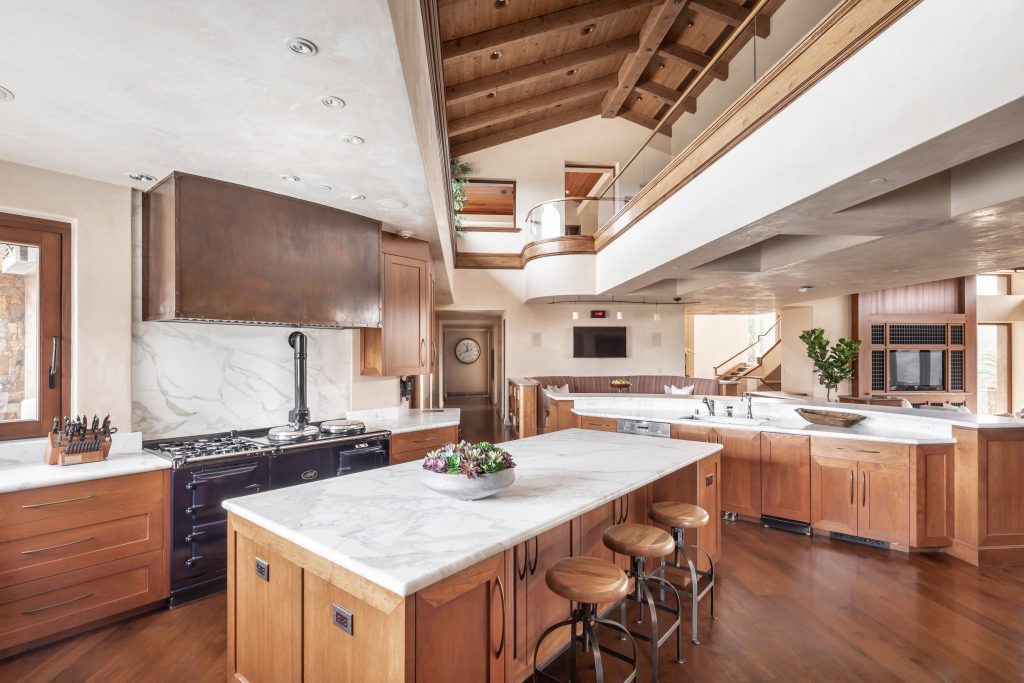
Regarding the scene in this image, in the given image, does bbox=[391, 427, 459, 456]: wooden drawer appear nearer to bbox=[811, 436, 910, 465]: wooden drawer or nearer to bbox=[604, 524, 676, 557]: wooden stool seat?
bbox=[604, 524, 676, 557]: wooden stool seat

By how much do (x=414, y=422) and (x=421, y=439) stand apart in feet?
0.72

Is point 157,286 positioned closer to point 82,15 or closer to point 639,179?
point 82,15

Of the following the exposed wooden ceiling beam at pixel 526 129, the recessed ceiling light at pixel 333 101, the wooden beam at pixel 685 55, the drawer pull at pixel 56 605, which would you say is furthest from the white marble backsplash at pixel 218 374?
the wooden beam at pixel 685 55

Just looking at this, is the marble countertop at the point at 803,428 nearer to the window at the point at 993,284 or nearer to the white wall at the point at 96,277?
the white wall at the point at 96,277

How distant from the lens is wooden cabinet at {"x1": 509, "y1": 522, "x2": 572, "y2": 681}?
2006 mm

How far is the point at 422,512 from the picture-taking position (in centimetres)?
171

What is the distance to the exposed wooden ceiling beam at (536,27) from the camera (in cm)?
591

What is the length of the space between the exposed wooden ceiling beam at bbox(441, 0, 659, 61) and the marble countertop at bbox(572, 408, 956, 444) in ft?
15.3

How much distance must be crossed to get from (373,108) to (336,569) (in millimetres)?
1754

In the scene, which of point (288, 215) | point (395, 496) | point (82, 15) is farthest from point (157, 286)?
point (395, 496)

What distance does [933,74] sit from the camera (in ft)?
6.40

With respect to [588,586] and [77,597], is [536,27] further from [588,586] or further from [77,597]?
[77,597]

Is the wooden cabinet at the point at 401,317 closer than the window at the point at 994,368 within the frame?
Yes

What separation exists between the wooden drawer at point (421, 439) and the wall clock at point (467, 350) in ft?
35.3
